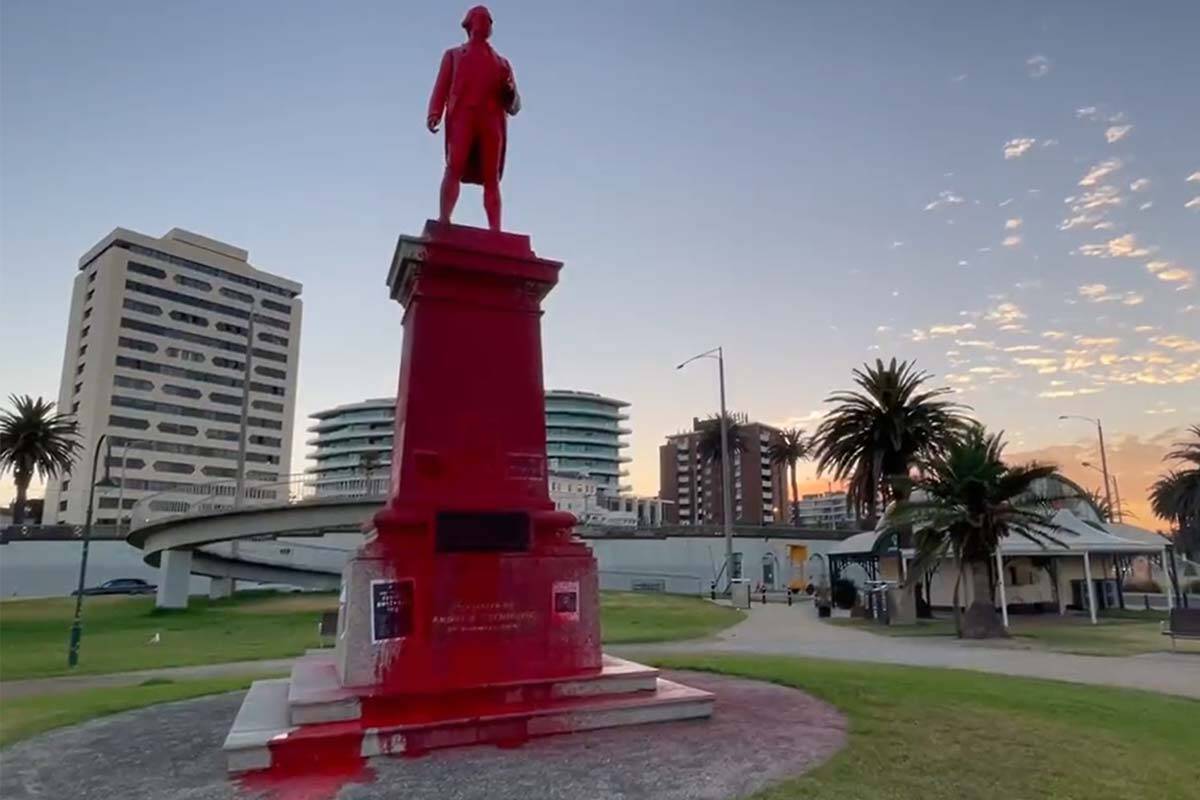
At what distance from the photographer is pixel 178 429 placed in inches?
4537

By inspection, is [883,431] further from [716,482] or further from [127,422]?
[716,482]

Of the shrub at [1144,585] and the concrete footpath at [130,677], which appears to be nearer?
the concrete footpath at [130,677]

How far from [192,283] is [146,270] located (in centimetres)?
707

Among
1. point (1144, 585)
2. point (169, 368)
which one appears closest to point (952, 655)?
point (1144, 585)

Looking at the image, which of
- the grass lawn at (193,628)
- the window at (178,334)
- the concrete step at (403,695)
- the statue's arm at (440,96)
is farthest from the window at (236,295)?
the concrete step at (403,695)

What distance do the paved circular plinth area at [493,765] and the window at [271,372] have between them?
423ft

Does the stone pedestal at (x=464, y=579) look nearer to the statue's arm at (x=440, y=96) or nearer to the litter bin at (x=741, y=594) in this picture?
the statue's arm at (x=440, y=96)

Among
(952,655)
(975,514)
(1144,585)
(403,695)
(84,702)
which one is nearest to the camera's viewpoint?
(403,695)

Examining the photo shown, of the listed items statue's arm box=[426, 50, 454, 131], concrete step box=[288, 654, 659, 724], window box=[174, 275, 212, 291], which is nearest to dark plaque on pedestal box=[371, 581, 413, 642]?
concrete step box=[288, 654, 659, 724]

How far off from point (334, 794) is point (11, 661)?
22483 mm

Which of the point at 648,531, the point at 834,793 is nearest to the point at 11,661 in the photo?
the point at 834,793

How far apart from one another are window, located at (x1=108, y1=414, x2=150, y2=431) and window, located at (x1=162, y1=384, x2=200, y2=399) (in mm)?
5624

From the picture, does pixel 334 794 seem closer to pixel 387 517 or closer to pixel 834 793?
pixel 387 517

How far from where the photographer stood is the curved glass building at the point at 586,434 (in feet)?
457
